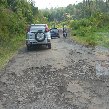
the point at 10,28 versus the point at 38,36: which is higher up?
→ the point at 10,28

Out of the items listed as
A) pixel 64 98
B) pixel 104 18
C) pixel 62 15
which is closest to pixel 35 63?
pixel 64 98

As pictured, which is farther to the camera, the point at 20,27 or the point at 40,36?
the point at 20,27

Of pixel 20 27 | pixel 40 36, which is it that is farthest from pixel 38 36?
pixel 20 27

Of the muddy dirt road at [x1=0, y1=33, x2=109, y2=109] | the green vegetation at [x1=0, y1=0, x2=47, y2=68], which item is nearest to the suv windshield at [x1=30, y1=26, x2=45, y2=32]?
the green vegetation at [x1=0, y1=0, x2=47, y2=68]

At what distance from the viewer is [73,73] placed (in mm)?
12203

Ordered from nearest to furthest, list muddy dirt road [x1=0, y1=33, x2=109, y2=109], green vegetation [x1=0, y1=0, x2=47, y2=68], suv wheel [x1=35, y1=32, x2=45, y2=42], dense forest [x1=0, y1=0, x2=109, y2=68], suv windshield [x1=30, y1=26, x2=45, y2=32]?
muddy dirt road [x1=0, y1=33, x2=109, y2=109], green vegetation [x1=0, y1=0, x2=47, y2=68], suv wheel [x1=35, y1=32, x2=45, y2=42], suv windshield [x1=30, y1=26, x2=45, y2=32], dense forest [x1=0, y1=0, x2=109, y2=68]

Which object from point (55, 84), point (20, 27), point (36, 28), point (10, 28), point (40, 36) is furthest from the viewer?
point (20, 27)

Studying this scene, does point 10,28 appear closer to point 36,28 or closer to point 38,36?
point 36,28

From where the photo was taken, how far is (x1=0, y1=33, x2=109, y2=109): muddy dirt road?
27.2 ft

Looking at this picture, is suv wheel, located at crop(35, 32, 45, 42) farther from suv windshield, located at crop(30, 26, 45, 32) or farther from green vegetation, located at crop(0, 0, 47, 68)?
green vegetation, located at crop(0, 0, 47, 68)

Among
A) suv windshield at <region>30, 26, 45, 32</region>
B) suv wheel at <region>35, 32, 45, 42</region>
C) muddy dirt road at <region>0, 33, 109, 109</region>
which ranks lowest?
muddy dirt road at <region>0, 33, 109, 109</region>

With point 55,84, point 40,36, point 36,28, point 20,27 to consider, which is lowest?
point 55,84

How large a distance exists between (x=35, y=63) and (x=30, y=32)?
5969mm

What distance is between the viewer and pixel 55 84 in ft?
34.2
